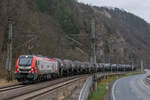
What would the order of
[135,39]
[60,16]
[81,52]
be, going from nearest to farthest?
[81,52] < [60,16] < [135,39]

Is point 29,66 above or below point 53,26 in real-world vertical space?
below

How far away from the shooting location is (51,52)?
58031mm

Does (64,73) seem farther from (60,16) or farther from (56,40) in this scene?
(60,16)

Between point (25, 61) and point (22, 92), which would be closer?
point (22, 92)

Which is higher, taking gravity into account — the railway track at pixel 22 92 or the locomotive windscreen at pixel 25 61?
the locomotive windscreen at pixel 25 61

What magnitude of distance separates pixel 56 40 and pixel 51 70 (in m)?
20.6

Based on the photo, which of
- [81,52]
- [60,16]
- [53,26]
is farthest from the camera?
[60,16]

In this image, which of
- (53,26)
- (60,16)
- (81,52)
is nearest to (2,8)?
(53,26)

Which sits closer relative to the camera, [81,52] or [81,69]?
[81,69]

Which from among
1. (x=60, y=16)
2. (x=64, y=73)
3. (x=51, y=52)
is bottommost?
(x=64, y=73)

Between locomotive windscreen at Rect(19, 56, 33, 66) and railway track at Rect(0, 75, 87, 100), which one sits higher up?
locomotive windscreen at Rect(19, 56, 33, 66)

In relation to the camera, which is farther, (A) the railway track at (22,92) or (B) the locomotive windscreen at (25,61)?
(B) the locomotive windscreen at (25,61)

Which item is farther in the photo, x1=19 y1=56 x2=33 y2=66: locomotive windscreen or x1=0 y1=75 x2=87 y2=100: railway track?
x1=19 y1=56 x2=33 y2=66: locomotive windscreen

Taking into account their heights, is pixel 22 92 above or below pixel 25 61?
below
